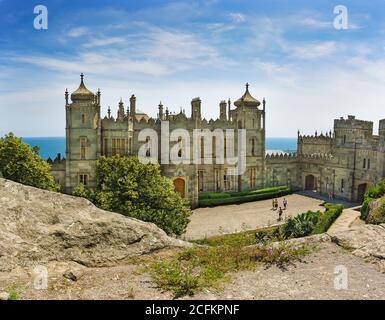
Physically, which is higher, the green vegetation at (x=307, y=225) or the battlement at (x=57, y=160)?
the battlement at (x=57, y=160)

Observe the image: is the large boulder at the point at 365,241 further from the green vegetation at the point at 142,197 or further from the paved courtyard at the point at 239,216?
the paved courtyard at the point at 239,216

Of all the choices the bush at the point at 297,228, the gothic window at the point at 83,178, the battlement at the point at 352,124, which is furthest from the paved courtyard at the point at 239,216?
the gothic window at the point at 83,178

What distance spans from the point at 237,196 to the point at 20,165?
968 inches

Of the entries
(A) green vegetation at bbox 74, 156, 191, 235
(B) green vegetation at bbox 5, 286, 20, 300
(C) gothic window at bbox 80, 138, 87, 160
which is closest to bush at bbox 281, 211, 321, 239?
(A) green vegetation at bbox 74, 156, 191, 235

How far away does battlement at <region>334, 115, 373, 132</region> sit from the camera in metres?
42.9

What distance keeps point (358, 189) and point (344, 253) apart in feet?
117

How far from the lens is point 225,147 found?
148 ft

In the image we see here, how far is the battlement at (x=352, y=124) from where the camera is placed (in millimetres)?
42875

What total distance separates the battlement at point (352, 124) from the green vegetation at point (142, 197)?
2892cm

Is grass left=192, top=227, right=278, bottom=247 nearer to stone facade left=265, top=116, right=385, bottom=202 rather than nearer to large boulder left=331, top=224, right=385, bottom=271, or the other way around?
large boulder left=331, top=224, right=385, bottom=271
